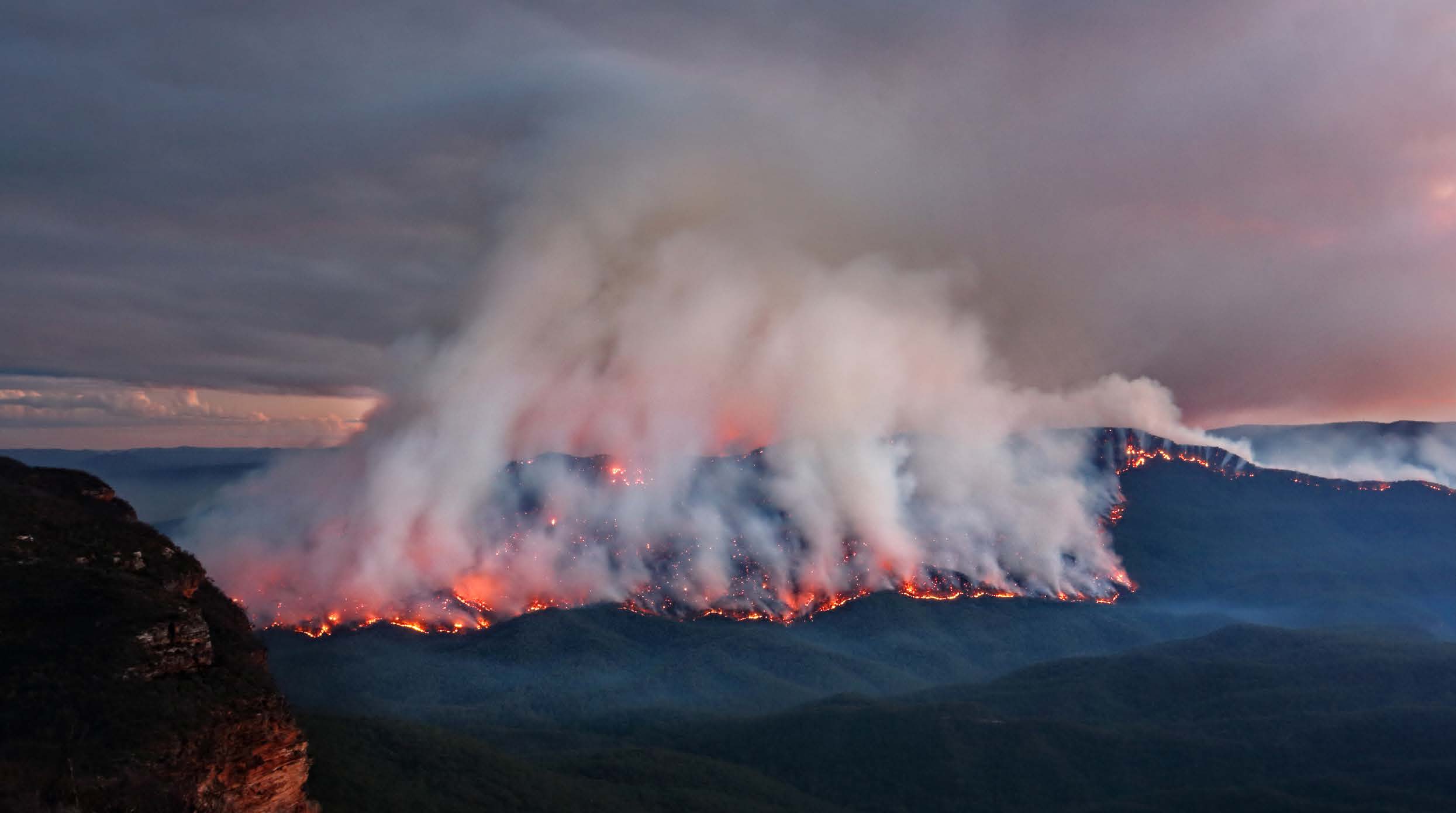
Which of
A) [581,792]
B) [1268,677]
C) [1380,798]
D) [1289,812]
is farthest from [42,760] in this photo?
[1268,677]

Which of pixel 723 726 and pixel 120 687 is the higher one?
pixel 120 687

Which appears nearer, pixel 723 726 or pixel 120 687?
pixel 120 687

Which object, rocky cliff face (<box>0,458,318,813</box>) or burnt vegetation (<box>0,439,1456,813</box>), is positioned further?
burnt vegetation (<box>0,439,1456,813</box>)

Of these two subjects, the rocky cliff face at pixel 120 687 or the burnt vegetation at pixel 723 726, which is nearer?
the rocky cliff face at pixel 120 687

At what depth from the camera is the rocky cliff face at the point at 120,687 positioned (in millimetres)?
52344

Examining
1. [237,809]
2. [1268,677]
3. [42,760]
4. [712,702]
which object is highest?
[42,760]

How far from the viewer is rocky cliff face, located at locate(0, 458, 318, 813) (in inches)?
2061

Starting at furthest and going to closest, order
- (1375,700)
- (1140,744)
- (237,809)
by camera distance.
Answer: (1375,700)
(1140,744)
(237,809)

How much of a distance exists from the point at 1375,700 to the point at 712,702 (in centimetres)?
11389

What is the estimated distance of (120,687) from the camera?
5831cm

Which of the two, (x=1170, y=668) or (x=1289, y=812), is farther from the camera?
(x=1170, y=668)

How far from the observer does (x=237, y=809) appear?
60.2 metres

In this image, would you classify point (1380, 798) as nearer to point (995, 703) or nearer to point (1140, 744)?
point (1140, 744)

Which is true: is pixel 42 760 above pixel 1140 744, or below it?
above
